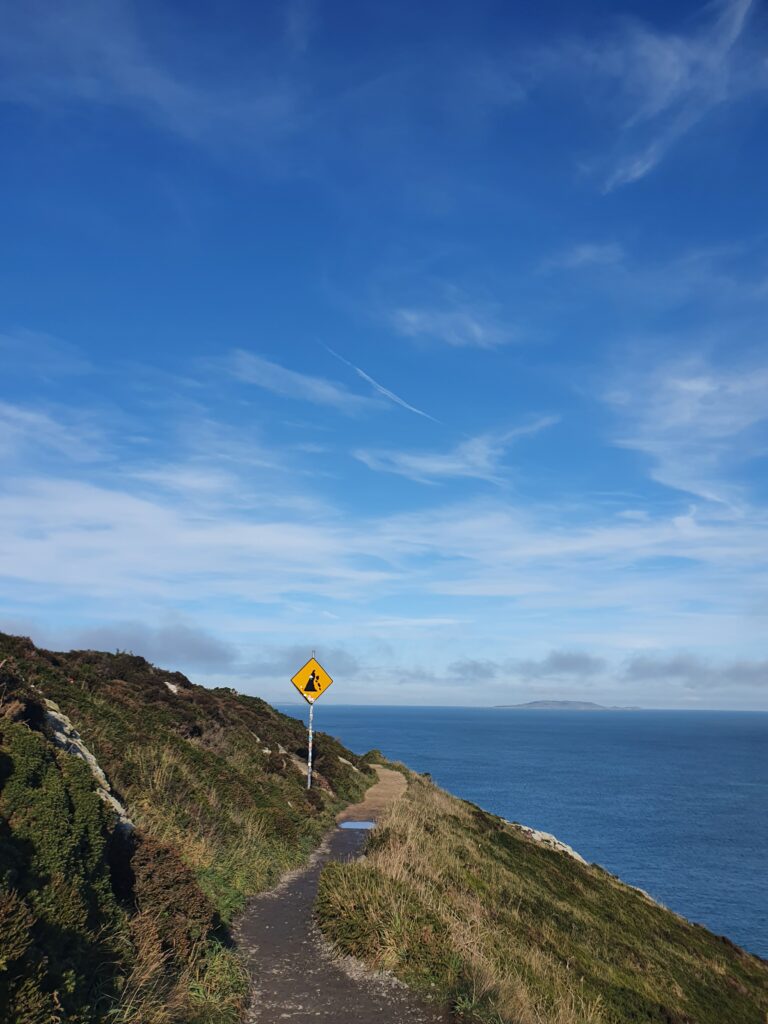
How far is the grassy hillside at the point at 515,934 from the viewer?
371 inches

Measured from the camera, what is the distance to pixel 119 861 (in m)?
9.32

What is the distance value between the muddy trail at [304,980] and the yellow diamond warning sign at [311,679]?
41.3ft

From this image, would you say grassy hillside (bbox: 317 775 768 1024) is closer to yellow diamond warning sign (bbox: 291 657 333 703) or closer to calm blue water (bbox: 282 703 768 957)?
yellow diamond warning sign (bbox: 291 657 333 703)

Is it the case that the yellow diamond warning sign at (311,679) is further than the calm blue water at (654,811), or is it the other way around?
the calm blue water at (654,811)

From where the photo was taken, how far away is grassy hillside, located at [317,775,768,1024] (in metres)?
9.43

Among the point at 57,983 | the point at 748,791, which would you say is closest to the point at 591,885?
the point at 57,983

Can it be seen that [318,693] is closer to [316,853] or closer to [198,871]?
[316,853]

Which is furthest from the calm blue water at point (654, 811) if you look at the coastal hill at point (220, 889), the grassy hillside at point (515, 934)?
the coastal hill at point (220, 889)

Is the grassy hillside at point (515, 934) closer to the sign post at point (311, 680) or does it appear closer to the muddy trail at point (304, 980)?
the muddy trail at point (304, 980)

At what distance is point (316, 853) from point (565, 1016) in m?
9.49

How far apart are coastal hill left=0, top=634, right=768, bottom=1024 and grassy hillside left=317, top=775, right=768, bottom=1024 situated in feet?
0.19

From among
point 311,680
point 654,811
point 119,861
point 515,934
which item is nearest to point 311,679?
point 311,680

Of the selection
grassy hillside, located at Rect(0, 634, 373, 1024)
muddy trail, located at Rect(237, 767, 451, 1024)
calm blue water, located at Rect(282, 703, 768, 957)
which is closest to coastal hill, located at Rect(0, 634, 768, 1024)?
grassy hillside, located at Rect(0, 634, 373, 1024)

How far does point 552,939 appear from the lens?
1678cm
